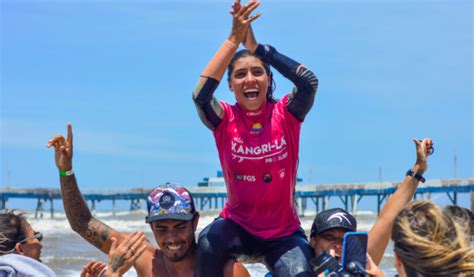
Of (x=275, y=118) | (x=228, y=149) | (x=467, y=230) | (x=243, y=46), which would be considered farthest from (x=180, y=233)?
(x=467, y=230)

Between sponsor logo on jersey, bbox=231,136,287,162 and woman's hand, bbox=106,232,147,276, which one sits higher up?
sponsor logo on jersey, bbox=231,136,287,162

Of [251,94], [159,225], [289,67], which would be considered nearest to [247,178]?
[251,94]

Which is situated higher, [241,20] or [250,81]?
[241,20]

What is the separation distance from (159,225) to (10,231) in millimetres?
905

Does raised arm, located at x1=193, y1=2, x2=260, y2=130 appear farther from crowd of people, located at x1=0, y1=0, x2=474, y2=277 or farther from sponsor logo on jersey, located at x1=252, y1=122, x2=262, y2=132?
sponsor logo on jersey, located at x1=252, y1=122, x2=262, y2=132

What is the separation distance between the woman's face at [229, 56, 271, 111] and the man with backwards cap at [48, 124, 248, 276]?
0.73m

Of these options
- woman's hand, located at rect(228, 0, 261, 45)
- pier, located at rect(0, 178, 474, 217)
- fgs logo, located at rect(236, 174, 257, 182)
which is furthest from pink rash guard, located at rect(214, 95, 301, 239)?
pier, located at rect(0, 178, 474, 217)

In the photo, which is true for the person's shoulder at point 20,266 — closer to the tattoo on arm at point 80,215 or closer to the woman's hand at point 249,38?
the tattoo on arm at point 80,215

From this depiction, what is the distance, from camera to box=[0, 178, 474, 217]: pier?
4483 centimetres

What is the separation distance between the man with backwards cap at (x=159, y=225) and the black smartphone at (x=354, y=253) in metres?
1.53

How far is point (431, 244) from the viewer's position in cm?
286

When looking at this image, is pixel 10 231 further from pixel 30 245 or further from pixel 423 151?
pixel 423 151

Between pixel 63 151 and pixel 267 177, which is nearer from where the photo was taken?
pixel 267 177

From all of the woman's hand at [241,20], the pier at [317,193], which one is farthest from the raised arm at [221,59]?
the pier at [317,193]
